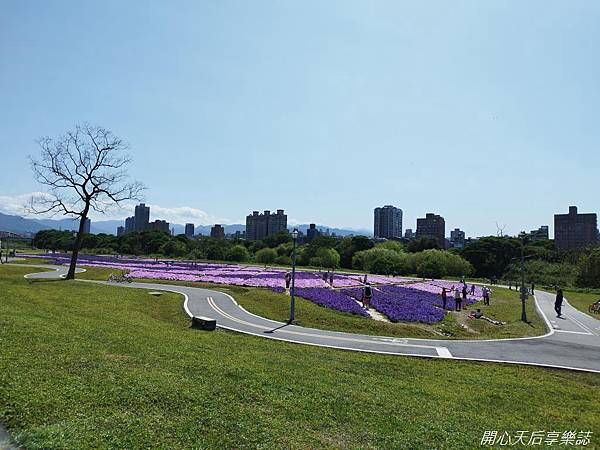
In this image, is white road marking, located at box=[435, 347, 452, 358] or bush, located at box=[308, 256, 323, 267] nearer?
white road marking, located at box=[435, 347, 452, 358]

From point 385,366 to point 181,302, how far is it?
52.8 ft

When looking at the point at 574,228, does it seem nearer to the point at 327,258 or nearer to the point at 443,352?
the point at 327,258

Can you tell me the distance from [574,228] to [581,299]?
324 feet

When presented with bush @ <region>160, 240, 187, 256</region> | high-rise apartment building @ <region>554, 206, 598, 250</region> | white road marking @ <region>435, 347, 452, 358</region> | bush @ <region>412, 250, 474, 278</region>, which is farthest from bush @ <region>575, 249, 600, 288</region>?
bush @ <region>160, 240, 187, 256</region>

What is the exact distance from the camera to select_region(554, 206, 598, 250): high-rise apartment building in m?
125

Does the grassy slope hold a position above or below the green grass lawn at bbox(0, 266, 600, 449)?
below

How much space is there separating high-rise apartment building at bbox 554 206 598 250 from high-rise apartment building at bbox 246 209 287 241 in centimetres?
10105

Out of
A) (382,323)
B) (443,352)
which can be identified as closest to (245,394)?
(443,352)

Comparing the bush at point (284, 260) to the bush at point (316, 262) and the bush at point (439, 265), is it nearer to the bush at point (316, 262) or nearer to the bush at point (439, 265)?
the bush at point (316, 262)

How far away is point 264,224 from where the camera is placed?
18475 cm

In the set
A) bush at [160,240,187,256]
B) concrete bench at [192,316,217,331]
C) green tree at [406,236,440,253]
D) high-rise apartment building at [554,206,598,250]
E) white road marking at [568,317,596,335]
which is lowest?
white road marking at [568,317,596,335]

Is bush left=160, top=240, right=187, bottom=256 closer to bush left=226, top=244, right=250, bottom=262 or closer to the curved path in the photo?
bush left=226, top=244, right=250, bottom=262

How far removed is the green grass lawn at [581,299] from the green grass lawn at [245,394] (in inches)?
1012

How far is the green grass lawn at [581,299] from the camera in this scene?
36097mm
